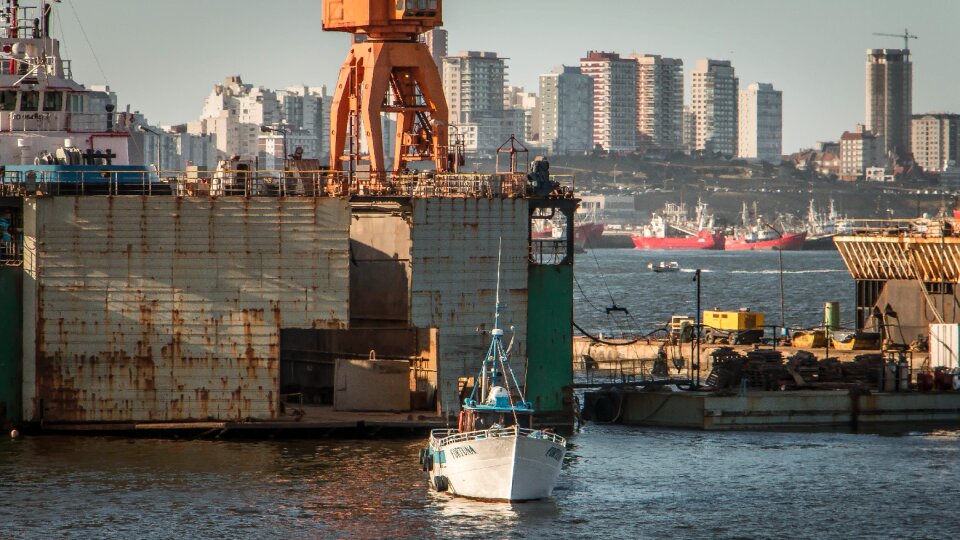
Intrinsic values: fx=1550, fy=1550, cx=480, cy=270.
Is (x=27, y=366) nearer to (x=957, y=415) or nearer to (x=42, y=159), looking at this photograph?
(x=42, y=159)

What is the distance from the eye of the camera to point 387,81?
53.3 meters

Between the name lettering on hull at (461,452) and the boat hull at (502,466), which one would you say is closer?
the boat hull at (502,466)

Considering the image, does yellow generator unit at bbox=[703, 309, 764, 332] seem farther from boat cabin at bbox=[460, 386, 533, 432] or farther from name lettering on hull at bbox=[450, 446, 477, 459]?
name lettering on hull at bbox=[450, 446, 477, 459]

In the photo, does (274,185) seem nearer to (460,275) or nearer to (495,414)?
(460,275)

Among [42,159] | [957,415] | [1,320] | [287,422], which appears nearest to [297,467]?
[287,422]

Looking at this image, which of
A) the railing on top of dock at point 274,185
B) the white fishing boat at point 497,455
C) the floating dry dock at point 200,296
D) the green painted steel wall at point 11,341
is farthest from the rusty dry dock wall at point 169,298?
the white fishing boat at point 497,455

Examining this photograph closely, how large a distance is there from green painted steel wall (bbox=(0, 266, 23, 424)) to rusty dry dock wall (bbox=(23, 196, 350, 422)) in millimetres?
455

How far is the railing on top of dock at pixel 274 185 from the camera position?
156 ft

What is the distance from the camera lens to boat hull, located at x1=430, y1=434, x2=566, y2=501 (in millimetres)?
38500

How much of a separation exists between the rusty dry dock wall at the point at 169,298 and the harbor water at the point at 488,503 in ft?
5.48

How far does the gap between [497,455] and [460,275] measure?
9.30 metres

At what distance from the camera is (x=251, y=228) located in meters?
46.0

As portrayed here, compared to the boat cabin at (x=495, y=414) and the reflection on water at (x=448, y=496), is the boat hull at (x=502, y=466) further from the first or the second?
the boat cabin at (x=495, y=414)

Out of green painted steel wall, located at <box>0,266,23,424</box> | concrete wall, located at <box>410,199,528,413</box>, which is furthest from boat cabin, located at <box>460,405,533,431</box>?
Answer: green painted steel wall, located at <box>0,266,23,424</box>
